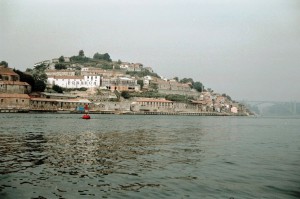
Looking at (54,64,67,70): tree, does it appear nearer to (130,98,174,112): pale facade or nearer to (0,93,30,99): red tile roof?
(130,98,174,112): pale facade

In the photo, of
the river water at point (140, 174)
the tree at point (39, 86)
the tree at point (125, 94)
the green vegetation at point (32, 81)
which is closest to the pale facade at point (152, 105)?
the tree at point (125, 94)

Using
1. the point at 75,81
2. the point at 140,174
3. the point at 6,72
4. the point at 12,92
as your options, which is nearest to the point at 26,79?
the point at 6,72

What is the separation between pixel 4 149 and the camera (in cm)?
1928

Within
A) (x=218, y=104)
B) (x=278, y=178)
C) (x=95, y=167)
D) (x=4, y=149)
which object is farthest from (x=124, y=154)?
(x=218, y=104)

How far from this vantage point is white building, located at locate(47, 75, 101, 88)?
13725 cm

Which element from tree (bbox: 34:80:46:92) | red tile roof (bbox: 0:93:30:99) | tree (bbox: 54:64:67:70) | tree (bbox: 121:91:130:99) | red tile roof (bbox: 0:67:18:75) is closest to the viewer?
red tile roof (bbox: 0:93:30:99)

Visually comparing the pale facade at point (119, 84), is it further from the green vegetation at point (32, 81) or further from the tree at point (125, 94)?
the green vegetation at point (32, 81)

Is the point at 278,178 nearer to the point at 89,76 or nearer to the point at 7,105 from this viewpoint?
the point at 7,105

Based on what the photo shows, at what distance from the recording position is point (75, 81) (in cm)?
13838

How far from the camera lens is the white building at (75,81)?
13725cm

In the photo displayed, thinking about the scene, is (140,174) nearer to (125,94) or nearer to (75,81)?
(125,94)

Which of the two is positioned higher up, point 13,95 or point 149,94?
point 149,94

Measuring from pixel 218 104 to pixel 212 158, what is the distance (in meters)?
173

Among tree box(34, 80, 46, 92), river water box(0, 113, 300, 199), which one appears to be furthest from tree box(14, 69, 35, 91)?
river water box(0, 113, 300, 199)
